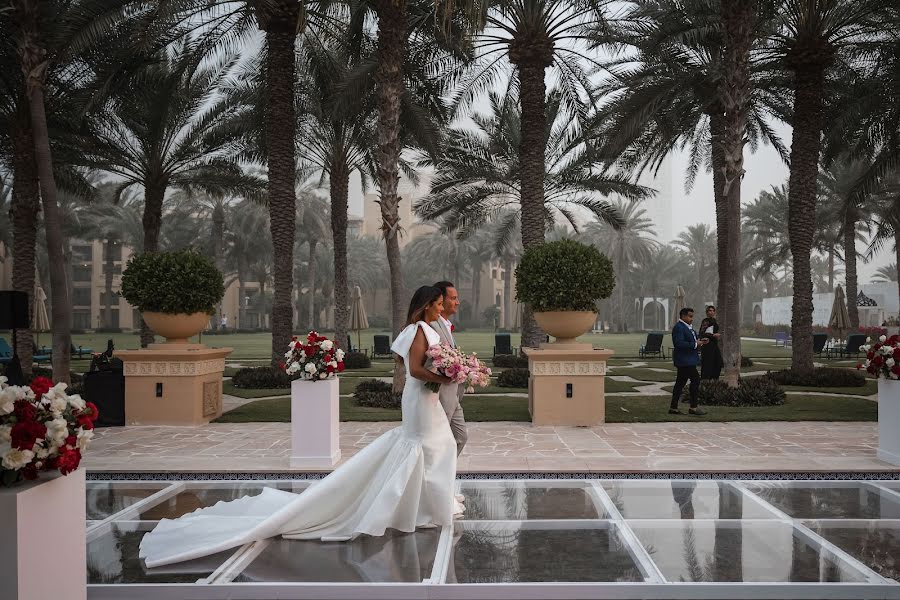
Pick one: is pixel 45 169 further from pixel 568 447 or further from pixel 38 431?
pixel 38 431

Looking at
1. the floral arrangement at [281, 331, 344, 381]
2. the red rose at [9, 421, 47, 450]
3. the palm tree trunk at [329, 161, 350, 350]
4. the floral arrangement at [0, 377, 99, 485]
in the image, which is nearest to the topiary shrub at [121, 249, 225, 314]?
the floral arrangement at [281, 331, 344, 381]

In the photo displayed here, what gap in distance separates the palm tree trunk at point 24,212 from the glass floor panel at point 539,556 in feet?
47.5

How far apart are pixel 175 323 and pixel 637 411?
7627 mm

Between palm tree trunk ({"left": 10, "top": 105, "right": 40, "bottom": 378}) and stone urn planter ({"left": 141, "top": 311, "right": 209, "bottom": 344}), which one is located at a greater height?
palm tree trunk ({"left": 10, "top": 105, "right": 40, "bottom": 378})

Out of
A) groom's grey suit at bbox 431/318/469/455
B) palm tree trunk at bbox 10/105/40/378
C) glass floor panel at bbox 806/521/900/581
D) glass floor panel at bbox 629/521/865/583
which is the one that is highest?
palm tree trunk at bbox 10/105/40/378

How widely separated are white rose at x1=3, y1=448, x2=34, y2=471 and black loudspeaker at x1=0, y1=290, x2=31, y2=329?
8.80 m

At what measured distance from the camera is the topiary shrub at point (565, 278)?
36.0 feet

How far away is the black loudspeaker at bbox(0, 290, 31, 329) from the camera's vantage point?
35.5ft

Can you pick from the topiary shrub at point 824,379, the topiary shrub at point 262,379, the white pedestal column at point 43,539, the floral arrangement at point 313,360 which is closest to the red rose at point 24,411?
the white pedestal column at point 43,539

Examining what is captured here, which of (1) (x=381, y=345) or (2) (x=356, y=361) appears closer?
(2) (x=356, y=361)

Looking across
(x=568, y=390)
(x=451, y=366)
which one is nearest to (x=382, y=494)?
(x=451, y=366)

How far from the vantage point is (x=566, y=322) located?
11141 mm

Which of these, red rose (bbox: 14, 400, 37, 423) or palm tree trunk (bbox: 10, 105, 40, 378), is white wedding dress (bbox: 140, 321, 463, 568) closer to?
red rose (bbox: 14, 400, 37, 423)

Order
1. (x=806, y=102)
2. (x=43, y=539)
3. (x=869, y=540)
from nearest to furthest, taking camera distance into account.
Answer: (x=43, y=539), (x=869, y=540), (x=806, y=102)
